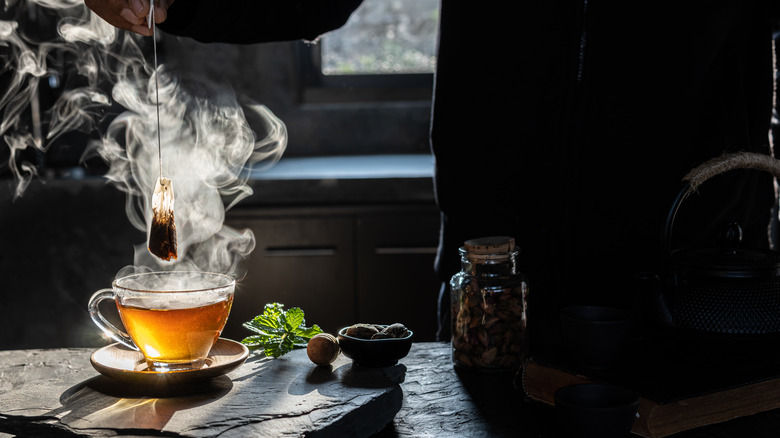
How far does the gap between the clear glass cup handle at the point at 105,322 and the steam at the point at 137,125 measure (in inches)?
32.5

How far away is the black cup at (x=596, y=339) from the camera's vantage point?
36.5 inches

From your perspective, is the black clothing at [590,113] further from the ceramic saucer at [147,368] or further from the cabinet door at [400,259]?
the cabinet door at [400,259]

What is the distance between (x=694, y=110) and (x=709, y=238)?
0.74 feet

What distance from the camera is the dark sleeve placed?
127 cm

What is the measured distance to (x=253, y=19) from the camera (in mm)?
1336

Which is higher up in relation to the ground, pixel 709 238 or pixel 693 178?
pixel 693 178

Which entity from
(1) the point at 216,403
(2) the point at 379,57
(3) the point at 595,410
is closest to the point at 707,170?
(3) the point at 595,410

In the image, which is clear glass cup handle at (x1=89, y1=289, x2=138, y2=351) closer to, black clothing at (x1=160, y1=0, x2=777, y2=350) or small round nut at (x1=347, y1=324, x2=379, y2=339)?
small round nut at (x1=347, y1=324, x2=379, y2=339)

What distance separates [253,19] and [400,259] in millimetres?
1091

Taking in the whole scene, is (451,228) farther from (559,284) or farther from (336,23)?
(336,23)

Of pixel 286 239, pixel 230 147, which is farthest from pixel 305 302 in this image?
pixel 230 147

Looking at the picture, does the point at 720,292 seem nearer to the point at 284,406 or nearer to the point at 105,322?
the point at 284,406

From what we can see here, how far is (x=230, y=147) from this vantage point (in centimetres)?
221

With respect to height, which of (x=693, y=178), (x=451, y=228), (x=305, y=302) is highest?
(x=693, y=178)
